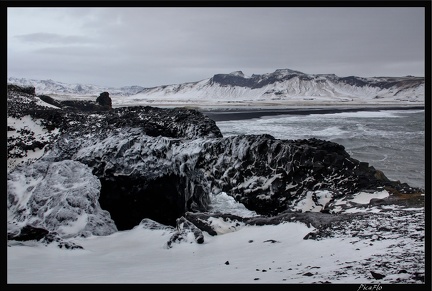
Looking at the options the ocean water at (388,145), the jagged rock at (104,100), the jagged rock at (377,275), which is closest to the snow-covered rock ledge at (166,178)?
the jagged rock at (377,275)

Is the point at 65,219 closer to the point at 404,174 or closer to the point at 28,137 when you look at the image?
the point at 28,137

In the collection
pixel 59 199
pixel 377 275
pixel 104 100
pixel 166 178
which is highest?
pixel 104 100

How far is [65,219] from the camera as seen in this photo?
11445 millimetres

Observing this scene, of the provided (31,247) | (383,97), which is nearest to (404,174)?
(31,247)

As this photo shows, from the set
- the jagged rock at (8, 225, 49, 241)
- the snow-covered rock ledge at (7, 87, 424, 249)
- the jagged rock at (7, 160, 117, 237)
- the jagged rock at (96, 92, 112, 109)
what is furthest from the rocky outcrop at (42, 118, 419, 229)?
the jagged rock at (96, 92, 112, 109)

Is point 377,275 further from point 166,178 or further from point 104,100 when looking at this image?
point 104,100

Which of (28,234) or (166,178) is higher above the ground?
(166,178)

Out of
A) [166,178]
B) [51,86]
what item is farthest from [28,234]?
[51,86]

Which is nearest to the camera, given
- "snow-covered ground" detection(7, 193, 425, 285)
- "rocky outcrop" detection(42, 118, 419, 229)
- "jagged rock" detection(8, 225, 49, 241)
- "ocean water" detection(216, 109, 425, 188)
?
"snow-covered ground" detection(7, 193, 425, 285)

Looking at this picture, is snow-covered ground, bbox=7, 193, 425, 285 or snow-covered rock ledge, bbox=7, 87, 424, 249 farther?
snow-covered rock ledge, bbox=7, 87, 424, 249

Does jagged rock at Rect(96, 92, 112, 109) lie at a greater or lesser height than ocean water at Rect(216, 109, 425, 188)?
greater

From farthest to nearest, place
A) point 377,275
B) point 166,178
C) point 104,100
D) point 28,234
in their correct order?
point 104,100
point 166,178
point 28,234
point 377,275

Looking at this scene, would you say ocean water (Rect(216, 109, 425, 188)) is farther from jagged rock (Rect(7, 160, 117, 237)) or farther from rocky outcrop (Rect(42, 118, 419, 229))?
jagged rock (Rect(7, 160, 117, 237))
